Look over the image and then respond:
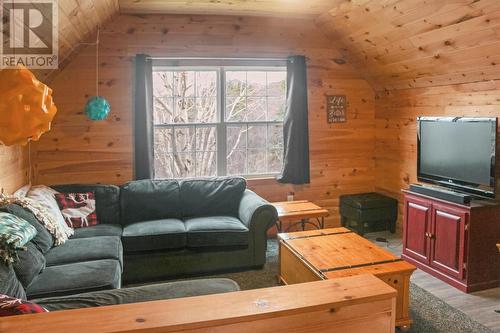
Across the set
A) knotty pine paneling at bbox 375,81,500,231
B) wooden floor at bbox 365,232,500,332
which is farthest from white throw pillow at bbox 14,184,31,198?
knotty pine paneling at bbox 375,81,500,231

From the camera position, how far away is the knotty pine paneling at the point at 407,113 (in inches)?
156

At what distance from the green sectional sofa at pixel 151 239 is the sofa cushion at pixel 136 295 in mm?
22

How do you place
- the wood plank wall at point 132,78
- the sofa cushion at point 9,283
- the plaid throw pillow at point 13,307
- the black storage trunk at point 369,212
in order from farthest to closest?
the black storage trunk at point 369,212 → the wood plank wall at point 132,78 → the sofa cushion at point 9,283 → the plaid throw pillow at point 13,307

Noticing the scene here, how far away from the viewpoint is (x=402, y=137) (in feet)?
16.7

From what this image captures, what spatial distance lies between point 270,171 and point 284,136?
502mm

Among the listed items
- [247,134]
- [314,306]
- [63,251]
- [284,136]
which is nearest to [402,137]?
[284,136]

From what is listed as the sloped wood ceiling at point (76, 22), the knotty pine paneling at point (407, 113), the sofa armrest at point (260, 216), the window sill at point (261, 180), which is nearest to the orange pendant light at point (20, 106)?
the sloped wood ceiling at point (76, 22)

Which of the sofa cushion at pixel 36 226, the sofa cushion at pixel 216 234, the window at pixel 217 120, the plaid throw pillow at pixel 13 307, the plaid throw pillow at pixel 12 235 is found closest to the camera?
the plaid throw pillow at pixel 13 307

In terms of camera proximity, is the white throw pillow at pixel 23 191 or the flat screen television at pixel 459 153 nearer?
the flat screen television at pixel 459 153

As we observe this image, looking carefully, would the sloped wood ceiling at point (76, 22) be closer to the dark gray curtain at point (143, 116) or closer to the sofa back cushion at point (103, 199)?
the dark gray curtain at point (143, 116)

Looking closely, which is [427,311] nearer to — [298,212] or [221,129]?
[298,212]

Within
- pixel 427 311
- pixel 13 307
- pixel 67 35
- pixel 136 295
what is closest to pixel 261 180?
pixel 427 311

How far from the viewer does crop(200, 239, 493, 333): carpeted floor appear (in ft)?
9.49

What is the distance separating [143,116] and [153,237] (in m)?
1.47
